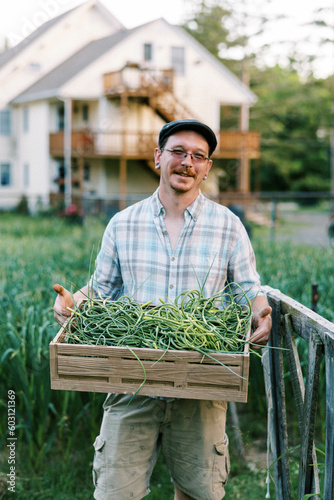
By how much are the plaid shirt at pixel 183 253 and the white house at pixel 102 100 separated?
59.3 ft

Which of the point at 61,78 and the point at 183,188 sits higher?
the point at 61,78

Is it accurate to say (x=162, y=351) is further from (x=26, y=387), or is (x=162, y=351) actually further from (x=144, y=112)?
(x=144, y=112)

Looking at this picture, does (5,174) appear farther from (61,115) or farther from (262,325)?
(262,325)

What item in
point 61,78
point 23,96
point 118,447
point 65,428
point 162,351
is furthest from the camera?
point 23,96

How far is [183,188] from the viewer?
2.59m

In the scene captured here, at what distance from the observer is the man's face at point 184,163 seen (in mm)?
2562

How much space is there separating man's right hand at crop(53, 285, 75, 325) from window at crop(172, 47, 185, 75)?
21453 mm

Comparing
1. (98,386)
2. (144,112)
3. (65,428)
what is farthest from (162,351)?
(144,112)

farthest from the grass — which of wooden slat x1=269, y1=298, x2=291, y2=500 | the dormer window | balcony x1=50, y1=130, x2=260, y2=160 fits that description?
the dormer window

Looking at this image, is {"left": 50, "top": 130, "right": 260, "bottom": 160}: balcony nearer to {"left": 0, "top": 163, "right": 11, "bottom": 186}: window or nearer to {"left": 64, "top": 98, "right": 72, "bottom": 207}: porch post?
{"left": 64, "top": 98, "right": 72, "bottom": 207}: porch post

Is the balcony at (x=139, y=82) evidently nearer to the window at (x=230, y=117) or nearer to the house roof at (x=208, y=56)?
the house roof at (x=208, y=56)

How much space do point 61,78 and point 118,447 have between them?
73.5ft

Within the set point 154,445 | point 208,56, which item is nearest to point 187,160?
point 154,445

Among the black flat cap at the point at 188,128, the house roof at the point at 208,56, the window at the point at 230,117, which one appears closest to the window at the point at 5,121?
the house roof at the point at 208,56
